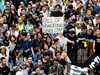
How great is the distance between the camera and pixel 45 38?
37.8ft

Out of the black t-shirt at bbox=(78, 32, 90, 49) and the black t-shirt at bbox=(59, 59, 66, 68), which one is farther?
the black t-shirt at bbox=(78, 32, 90, 49)

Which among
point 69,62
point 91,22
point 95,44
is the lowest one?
point 69,62

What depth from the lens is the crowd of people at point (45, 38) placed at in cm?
1011

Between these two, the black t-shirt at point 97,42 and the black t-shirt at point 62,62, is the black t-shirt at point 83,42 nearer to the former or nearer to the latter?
the black t-shirt at point 97,42

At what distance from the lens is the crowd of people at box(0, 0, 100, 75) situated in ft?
33.2

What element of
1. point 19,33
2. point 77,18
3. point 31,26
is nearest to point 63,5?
point 77,18

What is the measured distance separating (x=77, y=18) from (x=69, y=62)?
2.90m

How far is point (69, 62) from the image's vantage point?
36.5 feet

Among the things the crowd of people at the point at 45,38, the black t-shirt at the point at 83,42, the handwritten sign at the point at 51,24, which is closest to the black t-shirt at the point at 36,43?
the crowd of people at the point at 45,38

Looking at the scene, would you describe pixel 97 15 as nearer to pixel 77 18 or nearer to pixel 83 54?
pixel 77 18

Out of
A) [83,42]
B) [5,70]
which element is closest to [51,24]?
[83,42]

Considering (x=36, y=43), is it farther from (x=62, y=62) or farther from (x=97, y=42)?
(x=97, y=42)

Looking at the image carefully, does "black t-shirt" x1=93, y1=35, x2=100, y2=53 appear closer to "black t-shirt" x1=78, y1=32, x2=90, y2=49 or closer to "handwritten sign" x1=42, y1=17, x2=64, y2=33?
"black t-shirt" x1=78, y1=32, x2=90, y2=49

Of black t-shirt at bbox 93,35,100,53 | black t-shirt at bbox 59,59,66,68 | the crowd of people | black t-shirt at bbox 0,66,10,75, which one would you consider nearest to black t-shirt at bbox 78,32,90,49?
the crowd of people
